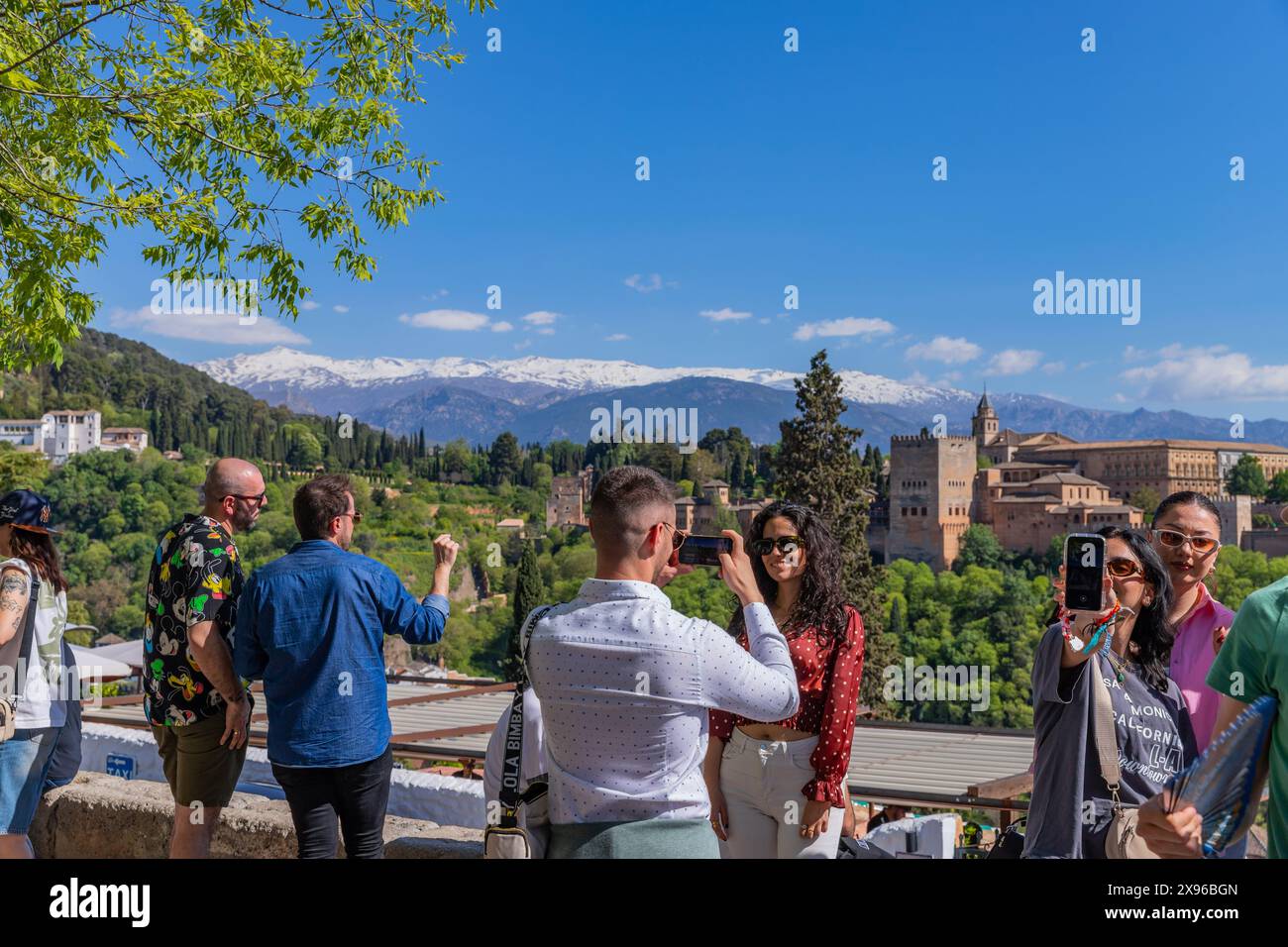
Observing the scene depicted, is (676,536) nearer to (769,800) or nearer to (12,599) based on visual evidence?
(769,800)

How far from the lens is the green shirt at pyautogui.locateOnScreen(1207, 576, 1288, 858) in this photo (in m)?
1.83

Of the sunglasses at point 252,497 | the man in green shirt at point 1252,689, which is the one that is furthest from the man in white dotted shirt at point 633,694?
the sunglasses at point 252,497

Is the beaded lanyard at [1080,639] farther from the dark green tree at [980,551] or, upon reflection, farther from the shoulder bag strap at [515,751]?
the dark green tree at [980,551]

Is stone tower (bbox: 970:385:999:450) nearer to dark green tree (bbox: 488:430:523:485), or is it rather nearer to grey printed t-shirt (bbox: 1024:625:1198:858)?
dark green tree (bbox: 488:430:523:485)

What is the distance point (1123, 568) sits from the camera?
2893 millimetres

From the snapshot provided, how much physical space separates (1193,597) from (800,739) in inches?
49.7

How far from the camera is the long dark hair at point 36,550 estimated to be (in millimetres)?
3518

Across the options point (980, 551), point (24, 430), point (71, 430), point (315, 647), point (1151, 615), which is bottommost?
point (980, 551)

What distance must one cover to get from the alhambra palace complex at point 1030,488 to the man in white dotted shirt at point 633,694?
8323cm

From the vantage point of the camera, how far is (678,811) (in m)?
2.16

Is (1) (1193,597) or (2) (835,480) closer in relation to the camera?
(1) (1193,597)

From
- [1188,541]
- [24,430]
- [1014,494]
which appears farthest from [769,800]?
[24,430]
